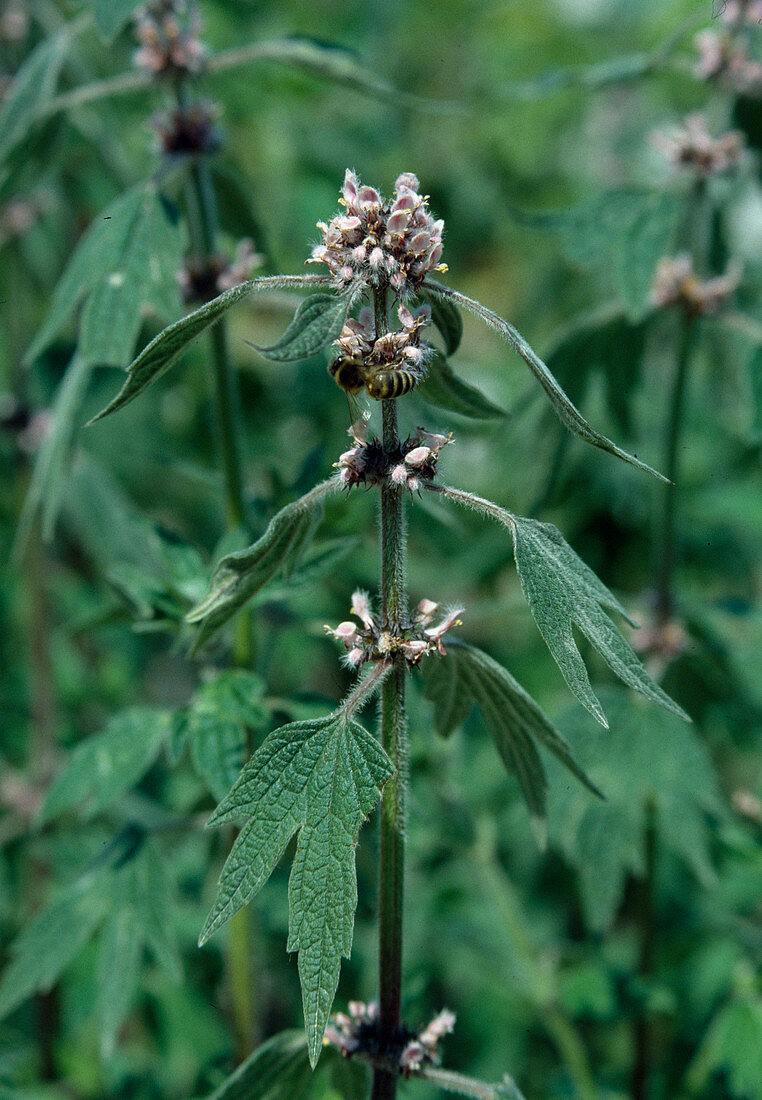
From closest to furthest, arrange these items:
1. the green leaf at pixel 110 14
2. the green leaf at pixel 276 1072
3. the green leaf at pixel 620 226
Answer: the green leaf at pixel 276 1072, the green leaf at pixel 110 14, the green leaf at pixel 620 226

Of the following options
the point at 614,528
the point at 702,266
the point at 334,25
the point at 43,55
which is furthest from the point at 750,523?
the point at 334,25

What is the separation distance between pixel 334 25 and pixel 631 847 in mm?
3873

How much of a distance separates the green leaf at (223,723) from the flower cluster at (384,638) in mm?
330

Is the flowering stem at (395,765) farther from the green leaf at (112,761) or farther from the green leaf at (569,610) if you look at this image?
the green leaf at (112,761)

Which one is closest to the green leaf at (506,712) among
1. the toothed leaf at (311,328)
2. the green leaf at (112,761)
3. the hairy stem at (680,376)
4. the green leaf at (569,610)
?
the green leaf at (569,610)

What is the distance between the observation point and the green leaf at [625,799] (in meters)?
2.00

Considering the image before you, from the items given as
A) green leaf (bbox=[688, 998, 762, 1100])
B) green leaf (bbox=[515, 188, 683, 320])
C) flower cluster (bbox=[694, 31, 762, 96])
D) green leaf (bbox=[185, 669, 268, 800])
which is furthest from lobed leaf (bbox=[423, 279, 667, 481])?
green leaf (bbox=[688, 998, 762, 1100])

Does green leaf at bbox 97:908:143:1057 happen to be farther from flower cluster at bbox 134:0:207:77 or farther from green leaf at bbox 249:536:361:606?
flower cluster at bbox 134:0:207:77

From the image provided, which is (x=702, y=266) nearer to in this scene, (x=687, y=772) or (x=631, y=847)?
(x=687, y=772)

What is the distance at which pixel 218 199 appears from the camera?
6.39 ft

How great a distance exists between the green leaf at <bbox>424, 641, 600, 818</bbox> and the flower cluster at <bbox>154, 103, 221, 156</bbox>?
39.4 inches

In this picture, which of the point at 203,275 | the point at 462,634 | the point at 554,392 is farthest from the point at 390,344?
the point at 462,634

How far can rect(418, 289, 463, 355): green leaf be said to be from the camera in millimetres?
1176

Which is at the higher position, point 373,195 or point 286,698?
point 373,195
